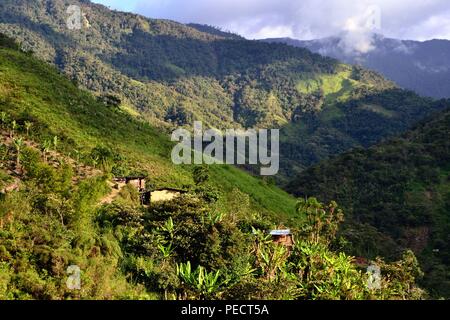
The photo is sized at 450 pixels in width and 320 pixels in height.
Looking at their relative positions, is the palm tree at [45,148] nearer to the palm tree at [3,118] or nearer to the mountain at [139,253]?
the mountain at [139,253]

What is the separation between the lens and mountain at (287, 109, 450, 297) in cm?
8844

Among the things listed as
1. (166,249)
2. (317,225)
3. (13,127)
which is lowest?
(166,249)

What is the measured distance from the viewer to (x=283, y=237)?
165ft

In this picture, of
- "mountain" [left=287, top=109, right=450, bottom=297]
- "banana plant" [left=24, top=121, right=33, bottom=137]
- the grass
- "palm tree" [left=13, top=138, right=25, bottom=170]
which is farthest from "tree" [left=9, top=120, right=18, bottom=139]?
"mountain" [left=287, top=109, right=450, bottom=297]

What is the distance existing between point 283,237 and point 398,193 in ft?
247

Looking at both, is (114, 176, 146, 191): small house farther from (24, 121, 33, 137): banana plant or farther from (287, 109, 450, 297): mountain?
(287, 109, 450, 297): mountain

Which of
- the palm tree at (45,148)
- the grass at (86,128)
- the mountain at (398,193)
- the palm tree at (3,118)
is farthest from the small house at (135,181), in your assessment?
the mountain at (398,193)

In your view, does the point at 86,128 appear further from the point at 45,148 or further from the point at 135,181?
the point at 135,181

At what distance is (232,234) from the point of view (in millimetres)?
33031

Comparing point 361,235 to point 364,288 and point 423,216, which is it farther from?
point 364,288

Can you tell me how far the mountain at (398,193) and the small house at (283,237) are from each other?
28.4 metres

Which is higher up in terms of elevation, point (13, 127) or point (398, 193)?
point (13, 127)

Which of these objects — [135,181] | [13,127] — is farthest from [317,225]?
[13,127]

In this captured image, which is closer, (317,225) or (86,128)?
(317,225)
